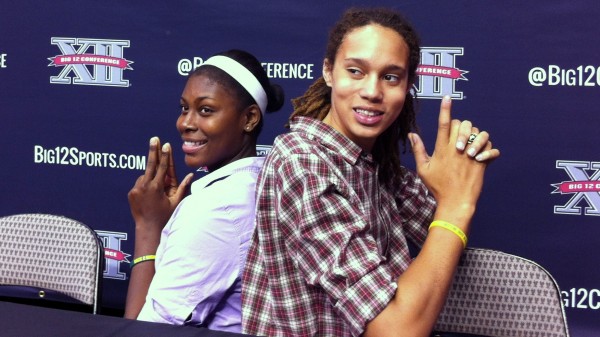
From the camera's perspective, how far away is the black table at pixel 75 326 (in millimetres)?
1492

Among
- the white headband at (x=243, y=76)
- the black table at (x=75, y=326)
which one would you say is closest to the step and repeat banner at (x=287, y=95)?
the white headband at (x=243, y=76)

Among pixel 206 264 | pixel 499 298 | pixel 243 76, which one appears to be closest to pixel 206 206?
pixel 206 264

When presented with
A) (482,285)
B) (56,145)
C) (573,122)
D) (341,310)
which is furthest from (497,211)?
(56,145)

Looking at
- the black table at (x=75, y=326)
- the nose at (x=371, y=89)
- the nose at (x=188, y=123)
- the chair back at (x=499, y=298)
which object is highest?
the nose at (x=371, y=89)

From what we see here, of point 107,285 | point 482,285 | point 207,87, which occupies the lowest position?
point 107,285

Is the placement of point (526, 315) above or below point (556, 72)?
below

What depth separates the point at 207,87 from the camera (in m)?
2.25

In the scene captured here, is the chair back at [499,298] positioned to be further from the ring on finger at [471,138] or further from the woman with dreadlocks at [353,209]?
the ring on finger at [471,138]

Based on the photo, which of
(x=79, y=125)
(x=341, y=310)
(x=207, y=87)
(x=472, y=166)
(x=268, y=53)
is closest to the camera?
(x=341, y=310)

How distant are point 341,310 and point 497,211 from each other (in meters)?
1.39

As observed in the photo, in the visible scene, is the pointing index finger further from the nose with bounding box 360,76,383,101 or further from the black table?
the black table

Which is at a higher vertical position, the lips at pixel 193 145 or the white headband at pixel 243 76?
the white headband at pixel 243 76

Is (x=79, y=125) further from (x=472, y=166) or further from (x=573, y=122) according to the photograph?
(x=472, y=166)

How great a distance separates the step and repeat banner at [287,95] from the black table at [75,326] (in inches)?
62.6
